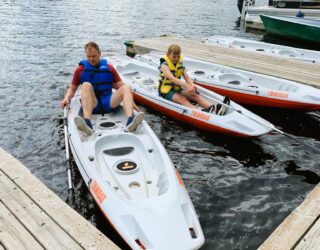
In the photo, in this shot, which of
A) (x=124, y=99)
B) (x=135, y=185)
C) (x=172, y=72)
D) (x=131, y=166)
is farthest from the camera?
(x=172, y=72)

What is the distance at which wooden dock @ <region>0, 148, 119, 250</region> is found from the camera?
4.19 metres

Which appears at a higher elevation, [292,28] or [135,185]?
[292,28]

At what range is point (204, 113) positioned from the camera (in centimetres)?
816

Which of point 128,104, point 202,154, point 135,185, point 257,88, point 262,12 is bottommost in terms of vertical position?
point 202,154

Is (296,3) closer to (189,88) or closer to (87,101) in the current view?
(189,88)

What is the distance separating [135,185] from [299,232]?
2.43 m

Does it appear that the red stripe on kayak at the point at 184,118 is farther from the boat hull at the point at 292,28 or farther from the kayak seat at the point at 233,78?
the boat hull at the point at 292,28

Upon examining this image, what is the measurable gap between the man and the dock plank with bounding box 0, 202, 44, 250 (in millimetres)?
2392

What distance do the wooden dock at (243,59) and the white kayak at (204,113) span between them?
324 cm

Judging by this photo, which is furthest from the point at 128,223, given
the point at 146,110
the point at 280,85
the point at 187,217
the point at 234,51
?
the point at 234,51

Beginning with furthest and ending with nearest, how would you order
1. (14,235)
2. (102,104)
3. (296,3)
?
(296,3) → (102,104) → (14,235)

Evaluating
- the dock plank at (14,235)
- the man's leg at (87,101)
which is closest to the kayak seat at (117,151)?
the man's leg at (87,101)

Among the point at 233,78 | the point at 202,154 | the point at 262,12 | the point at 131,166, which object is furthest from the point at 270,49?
the point at 262,12

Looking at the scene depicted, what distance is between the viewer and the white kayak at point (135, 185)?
4297 millimetres
